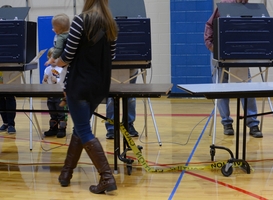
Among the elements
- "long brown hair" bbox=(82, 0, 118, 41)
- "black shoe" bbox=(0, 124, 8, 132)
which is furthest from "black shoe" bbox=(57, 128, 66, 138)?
"long brown hair" bbox=(82, 0, 118, 41)

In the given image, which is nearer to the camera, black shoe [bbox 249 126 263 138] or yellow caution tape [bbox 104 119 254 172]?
yellow caution tape [bbox 104 119 254 172]

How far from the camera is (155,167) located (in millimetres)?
3154

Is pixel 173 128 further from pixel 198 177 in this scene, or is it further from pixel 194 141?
pixel 198 177

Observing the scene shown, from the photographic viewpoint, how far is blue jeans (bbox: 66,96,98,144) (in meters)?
2.55

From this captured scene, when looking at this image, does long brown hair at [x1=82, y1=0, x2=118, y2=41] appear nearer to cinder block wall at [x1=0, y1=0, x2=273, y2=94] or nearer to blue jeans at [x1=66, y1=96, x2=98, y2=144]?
blue jeans at [x1=66, y1=96, x2=98, y2=144]

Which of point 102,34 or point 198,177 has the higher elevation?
point 102,34

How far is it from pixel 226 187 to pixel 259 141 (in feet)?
4.48

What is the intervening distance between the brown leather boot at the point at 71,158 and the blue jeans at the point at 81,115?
0.09 metres

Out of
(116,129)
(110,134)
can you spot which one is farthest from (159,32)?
(116,129)

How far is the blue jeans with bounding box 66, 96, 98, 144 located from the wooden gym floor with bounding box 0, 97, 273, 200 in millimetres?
348

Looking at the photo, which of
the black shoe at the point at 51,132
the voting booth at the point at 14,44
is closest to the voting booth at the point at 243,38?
the voting booth at the point at 14,44

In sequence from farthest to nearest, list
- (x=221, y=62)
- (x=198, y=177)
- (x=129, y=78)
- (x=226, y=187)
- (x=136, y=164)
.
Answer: (x=129, y=78), (x=221, y=62), (x=136, y=164), (x=198, y=177), (x=226, y=187)

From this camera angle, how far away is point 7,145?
156 inches

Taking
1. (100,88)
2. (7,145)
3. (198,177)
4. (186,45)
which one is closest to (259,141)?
(198,177)
